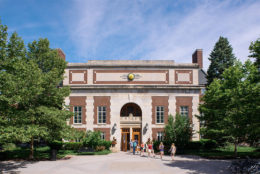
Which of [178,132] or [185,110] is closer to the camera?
[178,132]

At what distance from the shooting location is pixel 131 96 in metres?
30.9

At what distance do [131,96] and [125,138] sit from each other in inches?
235

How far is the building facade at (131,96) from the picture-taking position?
1195 inches

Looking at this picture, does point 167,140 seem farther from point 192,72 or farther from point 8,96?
point 8,96

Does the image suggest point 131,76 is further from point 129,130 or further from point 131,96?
point 129,130

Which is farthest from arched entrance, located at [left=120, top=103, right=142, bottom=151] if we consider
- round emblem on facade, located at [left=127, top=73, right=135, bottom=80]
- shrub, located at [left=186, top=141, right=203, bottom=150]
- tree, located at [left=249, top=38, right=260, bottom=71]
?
tree, located at [left=249, top=38, right=260, bottom=71]

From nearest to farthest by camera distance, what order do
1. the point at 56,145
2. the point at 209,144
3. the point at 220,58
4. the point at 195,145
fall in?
the point at 56,145
the point at 195,145
the point at 209,144
the point at 220,58

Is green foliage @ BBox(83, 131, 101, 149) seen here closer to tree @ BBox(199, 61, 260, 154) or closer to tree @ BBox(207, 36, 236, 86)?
tree @ BBox(199, 61, 260, 154)

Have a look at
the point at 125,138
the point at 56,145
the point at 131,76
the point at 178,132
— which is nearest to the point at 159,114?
the point at 178,132

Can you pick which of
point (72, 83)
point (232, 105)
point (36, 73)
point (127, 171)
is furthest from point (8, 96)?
point (232, 105)

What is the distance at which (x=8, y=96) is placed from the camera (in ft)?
47.2

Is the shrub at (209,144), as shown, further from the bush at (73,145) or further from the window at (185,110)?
the bush at (73,145)

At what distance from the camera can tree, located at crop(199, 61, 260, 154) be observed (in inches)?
596

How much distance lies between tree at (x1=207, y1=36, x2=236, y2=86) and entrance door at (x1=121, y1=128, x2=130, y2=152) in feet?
56.7
